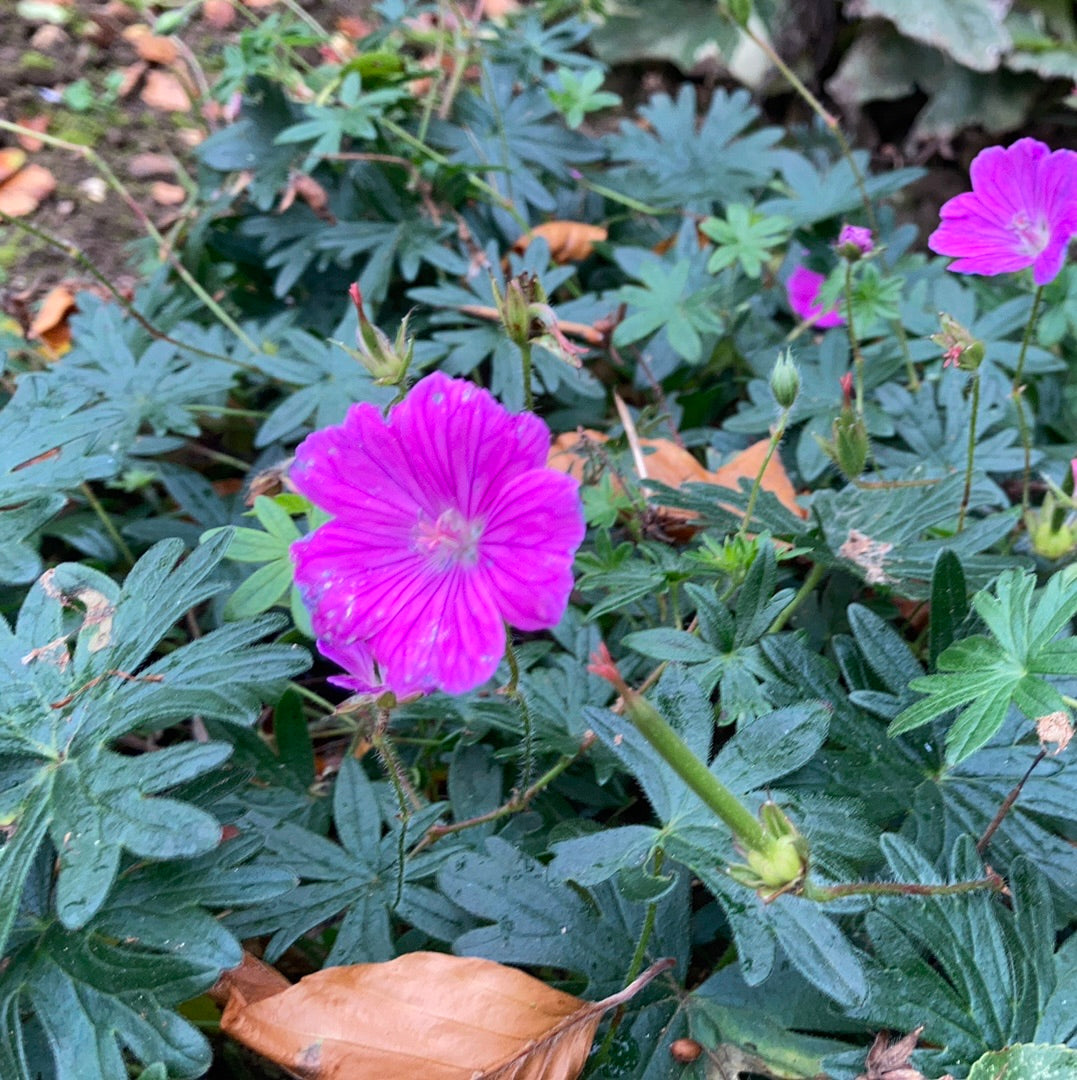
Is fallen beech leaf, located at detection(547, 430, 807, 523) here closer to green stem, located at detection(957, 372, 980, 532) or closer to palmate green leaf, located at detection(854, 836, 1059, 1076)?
green stem, located at detection(957, 372, 980, 532)

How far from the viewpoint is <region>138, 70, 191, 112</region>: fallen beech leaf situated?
8.14ft

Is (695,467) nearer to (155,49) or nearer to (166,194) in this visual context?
(166,194)

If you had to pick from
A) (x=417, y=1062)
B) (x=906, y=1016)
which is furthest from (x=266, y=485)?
(x=906, y=1016)

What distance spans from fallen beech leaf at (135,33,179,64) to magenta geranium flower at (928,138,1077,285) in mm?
2248

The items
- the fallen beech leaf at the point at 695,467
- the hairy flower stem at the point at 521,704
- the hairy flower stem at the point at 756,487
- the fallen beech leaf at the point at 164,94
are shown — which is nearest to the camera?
the hairy flower stem at the point at 521,704

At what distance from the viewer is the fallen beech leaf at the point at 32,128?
7.59 ft

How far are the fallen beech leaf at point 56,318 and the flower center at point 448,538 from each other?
138 centimetres

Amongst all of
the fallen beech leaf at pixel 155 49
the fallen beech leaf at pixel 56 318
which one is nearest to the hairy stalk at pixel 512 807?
the fallen beech leaf at pixel 56 318

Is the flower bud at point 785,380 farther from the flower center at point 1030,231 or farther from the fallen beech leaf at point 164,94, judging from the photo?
the fallen beech leaf at point 164,94

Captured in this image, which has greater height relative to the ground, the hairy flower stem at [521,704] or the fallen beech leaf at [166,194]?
the hairy flower stem at [521,704]

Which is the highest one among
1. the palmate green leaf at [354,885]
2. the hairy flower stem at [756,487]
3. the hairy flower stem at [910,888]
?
the hairy flower stem at [756,487]

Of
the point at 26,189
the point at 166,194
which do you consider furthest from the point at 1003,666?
the point at 26,189

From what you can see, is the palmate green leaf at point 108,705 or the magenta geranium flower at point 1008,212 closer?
the palmate green leaf at point 108,705

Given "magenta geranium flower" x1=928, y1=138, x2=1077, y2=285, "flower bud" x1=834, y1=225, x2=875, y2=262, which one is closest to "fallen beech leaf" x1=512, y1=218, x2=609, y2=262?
"flower bud" x1=834, y1=225, x2=875, y2=262
